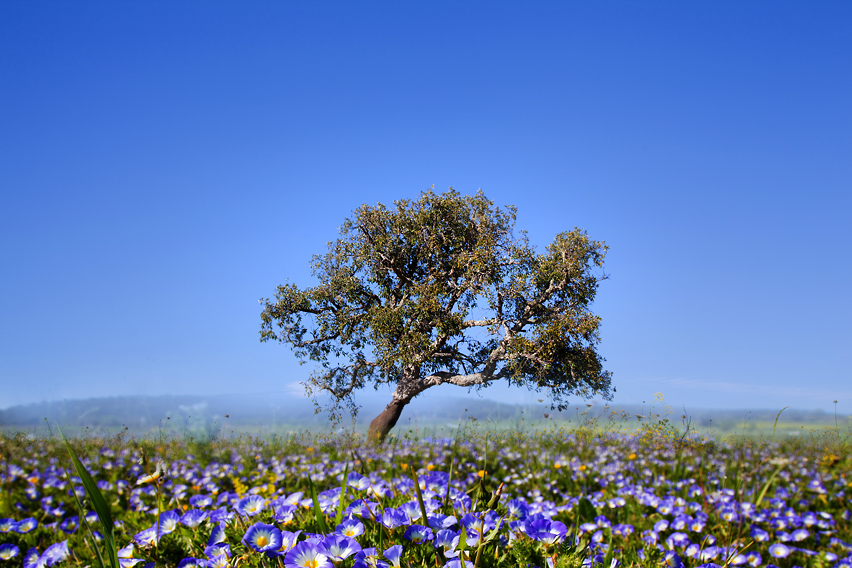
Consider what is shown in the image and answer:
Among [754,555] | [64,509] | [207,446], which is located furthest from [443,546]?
[207,446]

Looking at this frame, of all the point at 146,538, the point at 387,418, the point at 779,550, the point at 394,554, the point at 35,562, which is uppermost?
the point at 394,554

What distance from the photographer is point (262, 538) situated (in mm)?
1941

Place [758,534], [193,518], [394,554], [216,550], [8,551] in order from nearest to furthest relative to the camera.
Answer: [394,554]
[216,550]
[193,518]
[8,551]
[758,534]

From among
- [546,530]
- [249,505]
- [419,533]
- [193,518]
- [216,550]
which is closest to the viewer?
[419,533]

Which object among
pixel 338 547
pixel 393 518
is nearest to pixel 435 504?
pixel 393 518

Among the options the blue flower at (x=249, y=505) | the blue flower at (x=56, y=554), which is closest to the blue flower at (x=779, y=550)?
the blue flower at (x=249, y=505)

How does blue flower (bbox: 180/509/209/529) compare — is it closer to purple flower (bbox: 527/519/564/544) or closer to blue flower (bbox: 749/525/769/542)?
purple flower (bbox: 527/519/564/544)

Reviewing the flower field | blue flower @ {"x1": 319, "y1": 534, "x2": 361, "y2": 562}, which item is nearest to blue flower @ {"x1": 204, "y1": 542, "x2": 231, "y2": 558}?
the flower field

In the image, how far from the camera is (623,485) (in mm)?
5547

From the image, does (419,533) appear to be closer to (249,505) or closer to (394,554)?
(394,554)

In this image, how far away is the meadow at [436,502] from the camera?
1986 millimetres

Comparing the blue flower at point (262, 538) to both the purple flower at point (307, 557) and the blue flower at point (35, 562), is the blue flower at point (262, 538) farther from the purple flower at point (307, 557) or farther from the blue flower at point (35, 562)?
the blue flower at point (35, 562)

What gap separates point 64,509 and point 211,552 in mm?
4226

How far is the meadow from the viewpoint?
1986 mm
